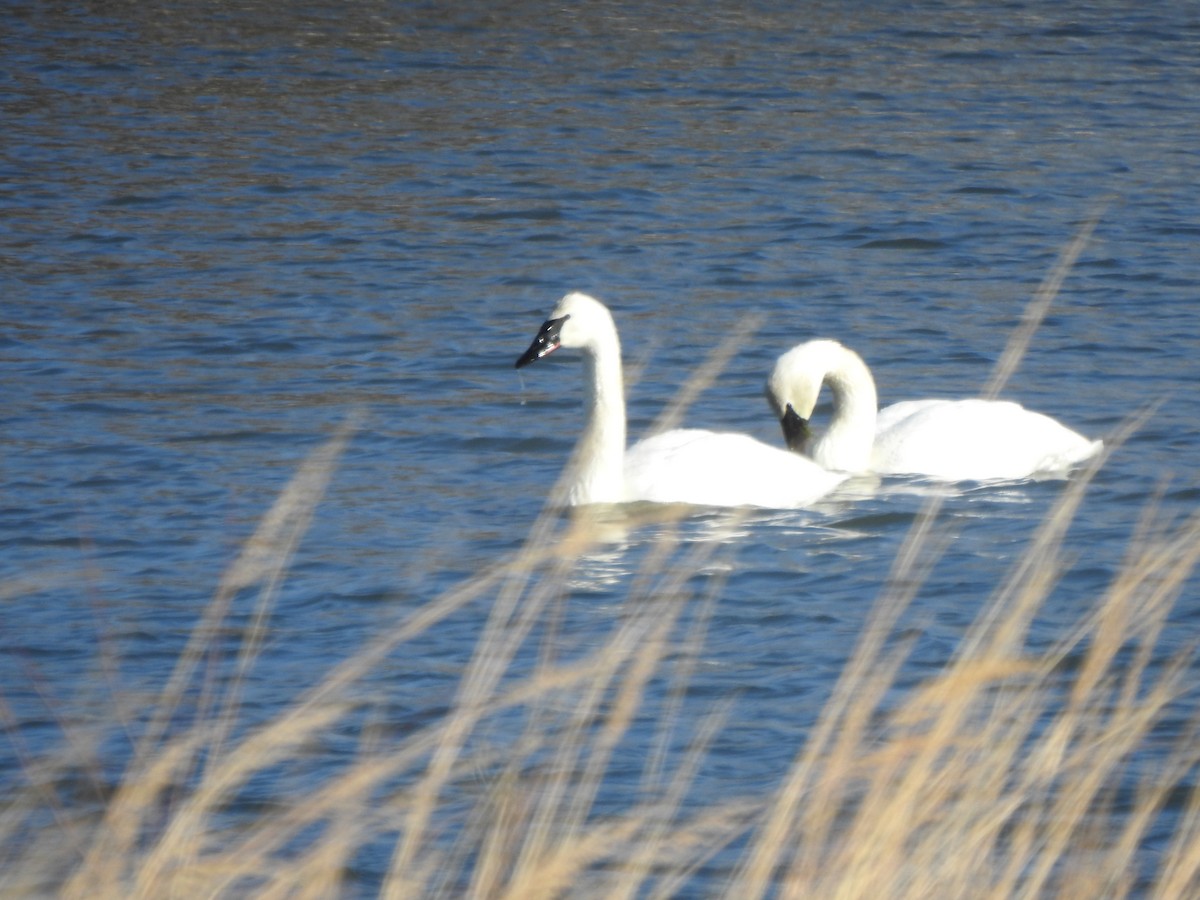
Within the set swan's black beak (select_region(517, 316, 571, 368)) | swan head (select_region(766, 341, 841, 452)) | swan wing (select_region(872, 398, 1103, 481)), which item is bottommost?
swan wing (select_region(872, 398, 1103, 481))

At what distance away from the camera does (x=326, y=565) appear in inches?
306

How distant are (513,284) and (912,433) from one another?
15.1 ft

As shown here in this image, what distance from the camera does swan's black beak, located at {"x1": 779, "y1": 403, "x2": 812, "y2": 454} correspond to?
8961mm

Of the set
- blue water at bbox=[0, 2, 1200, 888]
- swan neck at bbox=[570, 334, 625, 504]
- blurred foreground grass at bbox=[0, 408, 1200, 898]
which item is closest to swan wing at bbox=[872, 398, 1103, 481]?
blue water at bbox=[0, 2, 1200, 888]

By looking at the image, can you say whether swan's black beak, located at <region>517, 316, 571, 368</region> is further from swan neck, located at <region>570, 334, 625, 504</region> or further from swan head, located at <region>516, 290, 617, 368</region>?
swan neck, located at <region>570, 334, 625, 504</region>

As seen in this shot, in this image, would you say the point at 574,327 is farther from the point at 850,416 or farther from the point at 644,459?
the point at 850,416

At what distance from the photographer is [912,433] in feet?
29.1

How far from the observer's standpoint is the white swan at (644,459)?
27.4 feet

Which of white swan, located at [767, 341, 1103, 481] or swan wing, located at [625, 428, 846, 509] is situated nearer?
swan wing, located at [625, 428, 846, 509]

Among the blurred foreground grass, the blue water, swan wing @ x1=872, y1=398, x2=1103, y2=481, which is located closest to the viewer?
the blurred foreground grass

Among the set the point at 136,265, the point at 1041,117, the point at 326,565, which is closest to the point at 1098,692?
the point at 326,565

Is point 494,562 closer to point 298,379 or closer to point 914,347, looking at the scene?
point 298,379

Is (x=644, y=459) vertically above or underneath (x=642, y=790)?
above

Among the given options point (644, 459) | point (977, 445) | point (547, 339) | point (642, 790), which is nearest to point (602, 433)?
point (644, 459)
